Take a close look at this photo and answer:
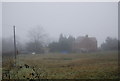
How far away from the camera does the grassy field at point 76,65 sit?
260 cm

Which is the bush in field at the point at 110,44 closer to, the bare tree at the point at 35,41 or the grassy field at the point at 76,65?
the grassy field at the point at 76,65

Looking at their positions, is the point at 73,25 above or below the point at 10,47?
above

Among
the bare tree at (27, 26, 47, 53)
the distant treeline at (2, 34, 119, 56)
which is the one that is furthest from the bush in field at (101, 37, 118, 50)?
the bare tree at (27, 26, 47, 53)

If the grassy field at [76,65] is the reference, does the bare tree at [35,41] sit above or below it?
above

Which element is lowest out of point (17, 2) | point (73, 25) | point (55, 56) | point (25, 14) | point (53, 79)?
point (53, 79)

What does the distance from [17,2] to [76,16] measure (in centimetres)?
98

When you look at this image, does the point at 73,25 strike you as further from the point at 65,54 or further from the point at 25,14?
the point at 25,14

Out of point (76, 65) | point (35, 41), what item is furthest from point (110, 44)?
point (35, 41)

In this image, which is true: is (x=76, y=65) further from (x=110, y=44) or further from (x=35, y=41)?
(x=35, y=41)

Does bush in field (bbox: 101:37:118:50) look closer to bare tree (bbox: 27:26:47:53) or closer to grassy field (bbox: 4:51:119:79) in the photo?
grassy field (bbox: 4:51:119:79)

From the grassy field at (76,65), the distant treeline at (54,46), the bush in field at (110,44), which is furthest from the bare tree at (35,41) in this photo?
the bush in field at (110,44)

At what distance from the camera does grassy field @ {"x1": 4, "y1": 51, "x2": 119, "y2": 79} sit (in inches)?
103

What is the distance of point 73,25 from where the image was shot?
2.61 m

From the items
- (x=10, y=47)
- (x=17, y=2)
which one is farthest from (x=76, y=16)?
(x=10, y=47)
